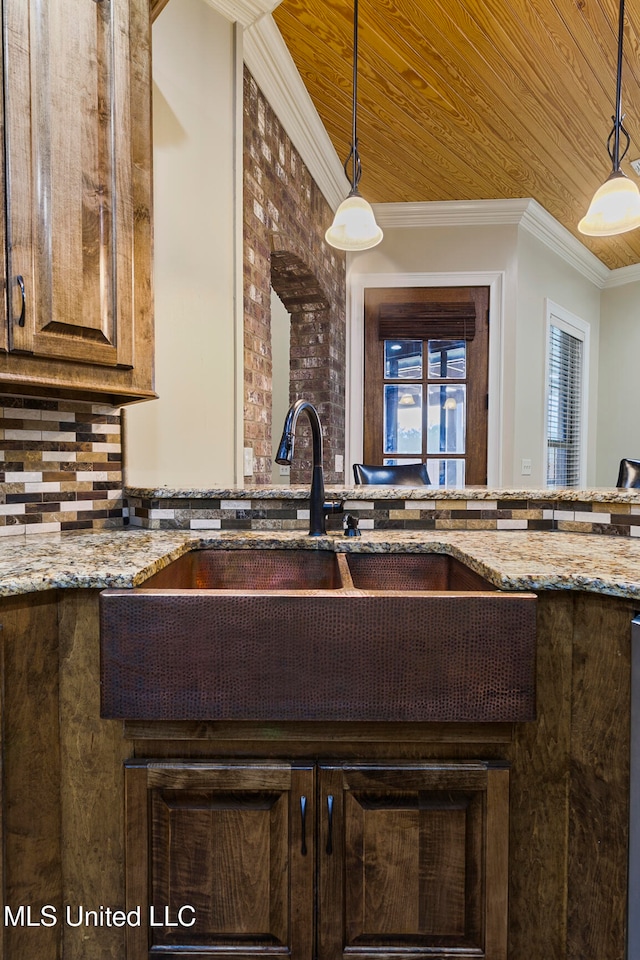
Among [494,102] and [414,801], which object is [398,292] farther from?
[414,801]

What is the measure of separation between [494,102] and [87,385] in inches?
109

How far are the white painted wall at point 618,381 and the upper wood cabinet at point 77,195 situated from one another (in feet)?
16.9

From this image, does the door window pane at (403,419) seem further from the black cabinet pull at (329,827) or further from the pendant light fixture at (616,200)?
the black cabinet pull at (329,827)

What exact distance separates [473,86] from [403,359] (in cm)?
181

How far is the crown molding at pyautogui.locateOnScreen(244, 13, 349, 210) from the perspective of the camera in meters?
2.24

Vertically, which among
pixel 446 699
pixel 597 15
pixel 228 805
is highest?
pixel 597 15

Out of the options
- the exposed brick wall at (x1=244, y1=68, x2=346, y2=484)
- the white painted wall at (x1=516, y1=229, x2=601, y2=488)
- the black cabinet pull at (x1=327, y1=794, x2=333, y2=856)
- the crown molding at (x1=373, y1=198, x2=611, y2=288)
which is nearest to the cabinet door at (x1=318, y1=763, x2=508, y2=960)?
the black cabinet pull at (x1=327, y1=794, x2=333, y2=856)

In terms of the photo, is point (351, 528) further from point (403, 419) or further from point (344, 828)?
point (403, 419)

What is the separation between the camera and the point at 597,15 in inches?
85.4

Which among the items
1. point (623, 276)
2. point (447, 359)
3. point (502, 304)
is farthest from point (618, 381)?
point (447, 359)

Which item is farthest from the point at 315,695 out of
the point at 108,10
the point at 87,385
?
the point at 108,10

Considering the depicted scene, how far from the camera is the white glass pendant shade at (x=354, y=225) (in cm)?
208

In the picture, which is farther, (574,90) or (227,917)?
(574,90)

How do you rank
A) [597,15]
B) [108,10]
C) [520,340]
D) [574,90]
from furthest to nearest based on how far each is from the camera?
[520,340] → [574,90] → [597,15] → [108,10]
